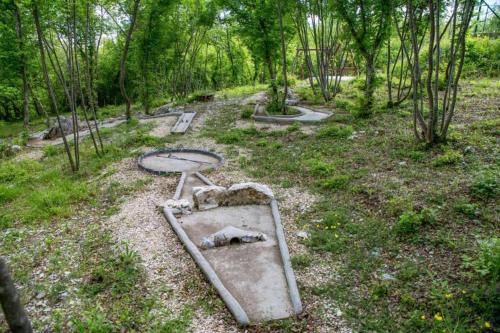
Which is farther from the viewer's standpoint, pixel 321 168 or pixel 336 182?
pixel 321 168

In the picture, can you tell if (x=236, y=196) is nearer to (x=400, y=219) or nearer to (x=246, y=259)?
(x=246, y=259)

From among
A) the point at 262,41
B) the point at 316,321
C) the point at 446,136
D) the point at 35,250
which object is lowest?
the point at 316,321

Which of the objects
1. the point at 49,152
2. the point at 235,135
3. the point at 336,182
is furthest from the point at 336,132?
the point at 49,152

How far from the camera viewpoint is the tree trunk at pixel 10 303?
1.91 metres

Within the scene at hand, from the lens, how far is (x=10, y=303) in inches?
77.6

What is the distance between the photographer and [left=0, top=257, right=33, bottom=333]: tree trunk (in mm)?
1907

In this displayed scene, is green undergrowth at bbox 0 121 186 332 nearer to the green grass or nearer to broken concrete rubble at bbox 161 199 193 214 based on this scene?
the green grass

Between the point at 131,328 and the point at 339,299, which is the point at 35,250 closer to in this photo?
the point at 131,328

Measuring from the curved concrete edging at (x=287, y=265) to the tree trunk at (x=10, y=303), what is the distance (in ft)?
7.37

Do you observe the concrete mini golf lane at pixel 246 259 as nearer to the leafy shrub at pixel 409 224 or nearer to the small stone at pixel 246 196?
the small stone at pixel 246 196

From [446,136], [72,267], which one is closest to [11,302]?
[72,267]

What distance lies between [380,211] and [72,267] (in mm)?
4142

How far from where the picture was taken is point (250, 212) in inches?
211

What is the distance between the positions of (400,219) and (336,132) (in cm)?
449
